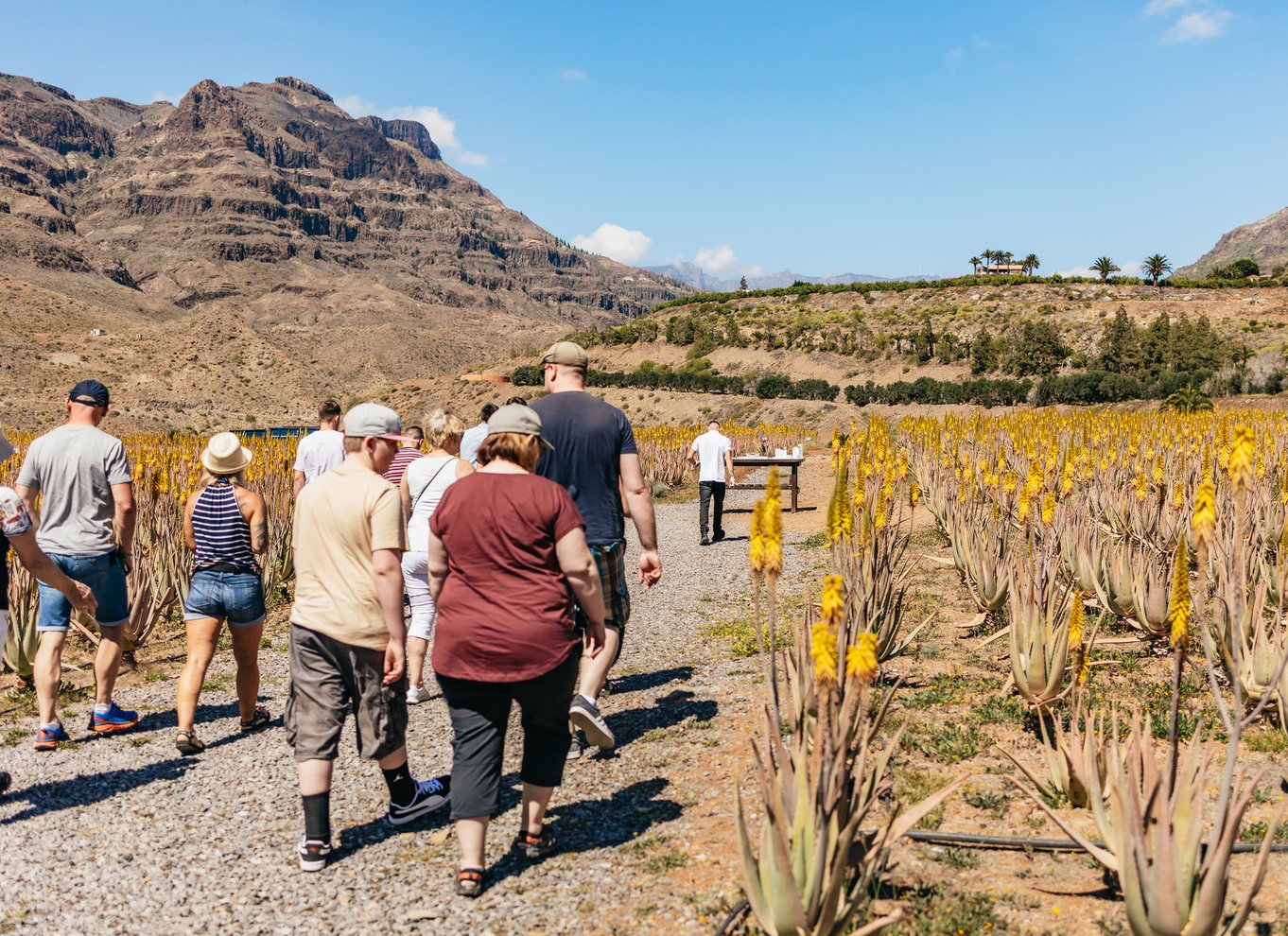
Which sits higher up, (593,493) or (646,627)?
(593,493)

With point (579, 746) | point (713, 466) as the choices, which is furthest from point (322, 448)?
point (713, 466)

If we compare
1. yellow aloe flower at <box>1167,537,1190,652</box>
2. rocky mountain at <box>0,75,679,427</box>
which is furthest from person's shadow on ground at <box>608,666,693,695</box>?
rocky mountain at <box>0,75,679,427</box>

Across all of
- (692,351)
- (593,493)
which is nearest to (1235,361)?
(692,351)

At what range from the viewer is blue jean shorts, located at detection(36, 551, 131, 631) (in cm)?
423

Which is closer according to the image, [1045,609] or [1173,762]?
[1173,762]

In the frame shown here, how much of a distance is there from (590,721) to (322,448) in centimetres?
327

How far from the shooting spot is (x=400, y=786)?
3.43m

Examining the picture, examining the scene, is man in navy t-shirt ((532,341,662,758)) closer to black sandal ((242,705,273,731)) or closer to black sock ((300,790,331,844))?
black sock ((300,790,331,844))

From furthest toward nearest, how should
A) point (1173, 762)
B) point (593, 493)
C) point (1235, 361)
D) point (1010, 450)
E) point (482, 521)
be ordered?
point (1235, 361), point (1010, 450), point (593, 493), point (482, 521), point (1173, 762)

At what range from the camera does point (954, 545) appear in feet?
22.9

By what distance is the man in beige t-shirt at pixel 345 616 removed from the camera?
310 centimetres

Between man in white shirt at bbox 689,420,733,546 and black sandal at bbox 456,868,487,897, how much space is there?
720 cm

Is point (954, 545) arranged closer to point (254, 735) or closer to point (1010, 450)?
point (1010, 450)

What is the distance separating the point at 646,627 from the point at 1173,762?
473cm
